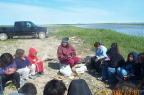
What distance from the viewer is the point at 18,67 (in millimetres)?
4184

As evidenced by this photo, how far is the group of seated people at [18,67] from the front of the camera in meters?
3.54

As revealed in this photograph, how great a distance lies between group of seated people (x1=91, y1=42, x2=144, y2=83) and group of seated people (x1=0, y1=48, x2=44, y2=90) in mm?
2245

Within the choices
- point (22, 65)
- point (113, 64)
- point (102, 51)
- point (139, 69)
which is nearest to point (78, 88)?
point (139, 69)

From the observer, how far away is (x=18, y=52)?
162 inches

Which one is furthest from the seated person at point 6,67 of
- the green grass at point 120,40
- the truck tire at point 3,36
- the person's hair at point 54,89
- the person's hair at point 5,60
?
the truck tire at point 3,36

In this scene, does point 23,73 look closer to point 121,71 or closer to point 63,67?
point 63,67

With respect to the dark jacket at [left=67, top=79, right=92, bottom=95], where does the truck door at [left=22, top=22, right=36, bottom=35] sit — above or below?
above

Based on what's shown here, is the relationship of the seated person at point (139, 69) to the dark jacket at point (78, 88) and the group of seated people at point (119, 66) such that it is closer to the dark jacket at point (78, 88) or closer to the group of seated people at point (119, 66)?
the group of seated people at point (119, 66)

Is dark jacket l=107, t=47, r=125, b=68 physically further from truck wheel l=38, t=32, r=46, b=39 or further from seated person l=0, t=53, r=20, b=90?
truck wheel l=38, t=32, r=46, b=39

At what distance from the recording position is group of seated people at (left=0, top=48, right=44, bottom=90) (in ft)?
11.6

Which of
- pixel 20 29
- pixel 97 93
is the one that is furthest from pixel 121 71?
pixel 20 29

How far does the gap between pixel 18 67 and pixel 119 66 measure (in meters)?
3.16

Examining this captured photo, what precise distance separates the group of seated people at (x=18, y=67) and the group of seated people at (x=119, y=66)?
224 centimetres

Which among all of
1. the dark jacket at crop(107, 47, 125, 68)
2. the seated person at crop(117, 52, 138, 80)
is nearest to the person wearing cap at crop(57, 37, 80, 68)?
the dark jacket at crop(107, 47, 125, 68)
